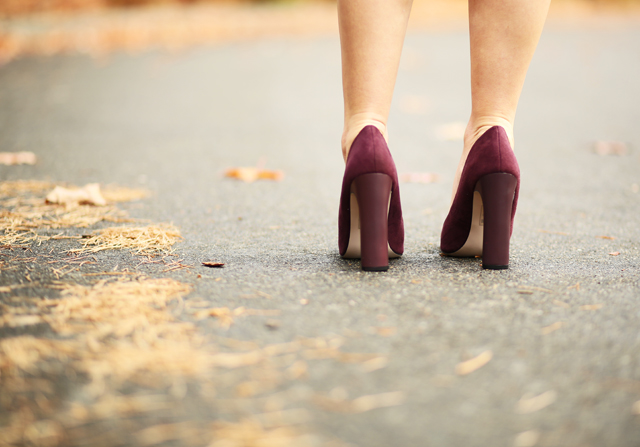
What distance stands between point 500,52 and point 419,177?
1.11 m

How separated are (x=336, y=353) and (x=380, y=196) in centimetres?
42

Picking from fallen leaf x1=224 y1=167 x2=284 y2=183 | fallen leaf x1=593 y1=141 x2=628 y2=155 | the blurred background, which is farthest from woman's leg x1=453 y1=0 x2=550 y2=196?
the blurred background

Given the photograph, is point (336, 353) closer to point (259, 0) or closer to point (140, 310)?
point (140, 310)

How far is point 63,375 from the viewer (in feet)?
2.43

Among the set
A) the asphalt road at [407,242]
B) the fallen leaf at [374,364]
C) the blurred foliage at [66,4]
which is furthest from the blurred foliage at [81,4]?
the fallen leaf at [374,364]

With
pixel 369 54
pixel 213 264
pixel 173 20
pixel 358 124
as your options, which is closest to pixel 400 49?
pixel 369 54

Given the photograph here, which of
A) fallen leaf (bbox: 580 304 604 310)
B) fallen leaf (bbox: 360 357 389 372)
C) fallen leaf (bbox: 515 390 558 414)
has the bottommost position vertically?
fallen leaf (bbox: 580 304 604 310)

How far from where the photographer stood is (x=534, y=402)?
70 centimetres

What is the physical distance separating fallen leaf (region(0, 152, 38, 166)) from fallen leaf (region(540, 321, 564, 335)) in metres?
2.21

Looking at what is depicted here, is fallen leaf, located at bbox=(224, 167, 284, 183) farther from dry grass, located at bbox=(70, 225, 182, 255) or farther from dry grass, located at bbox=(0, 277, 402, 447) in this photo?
dry grass, located at bbox=(0, 277, 402, 447)

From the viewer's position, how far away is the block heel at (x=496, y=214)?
1157mm

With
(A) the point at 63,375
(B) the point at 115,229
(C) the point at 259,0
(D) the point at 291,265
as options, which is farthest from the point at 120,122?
(C) the point at 259,0

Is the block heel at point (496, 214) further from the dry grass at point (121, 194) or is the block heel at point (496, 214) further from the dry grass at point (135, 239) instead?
the dry grass at point (121, 194)

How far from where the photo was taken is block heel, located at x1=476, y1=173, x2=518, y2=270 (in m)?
1.16
